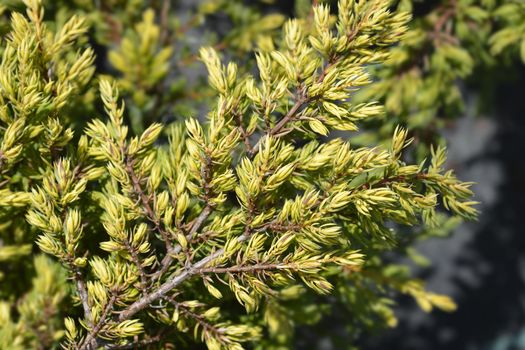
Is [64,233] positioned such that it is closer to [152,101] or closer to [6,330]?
[6,330]

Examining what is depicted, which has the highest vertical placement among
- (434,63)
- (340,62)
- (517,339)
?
(340,62)

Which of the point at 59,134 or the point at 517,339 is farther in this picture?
the point at 517,339

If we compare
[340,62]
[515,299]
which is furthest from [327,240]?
[515,299]

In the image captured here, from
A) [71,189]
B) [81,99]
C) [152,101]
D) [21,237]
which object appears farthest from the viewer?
[152,101]

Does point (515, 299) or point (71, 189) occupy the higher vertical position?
point (71, 189)

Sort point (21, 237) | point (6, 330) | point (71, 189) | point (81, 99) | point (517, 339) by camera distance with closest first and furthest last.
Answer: point (71, 189)
point (6, 330)
point (21, 237)
point (81, 99)
point (517, 339)

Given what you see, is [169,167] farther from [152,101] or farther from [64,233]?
[152,101]

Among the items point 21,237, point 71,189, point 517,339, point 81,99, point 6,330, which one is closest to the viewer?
point 71,189

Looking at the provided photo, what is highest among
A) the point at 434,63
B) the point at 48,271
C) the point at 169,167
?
the point at 169,167

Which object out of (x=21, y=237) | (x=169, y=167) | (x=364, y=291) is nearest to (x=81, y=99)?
(x=21, y=237)
